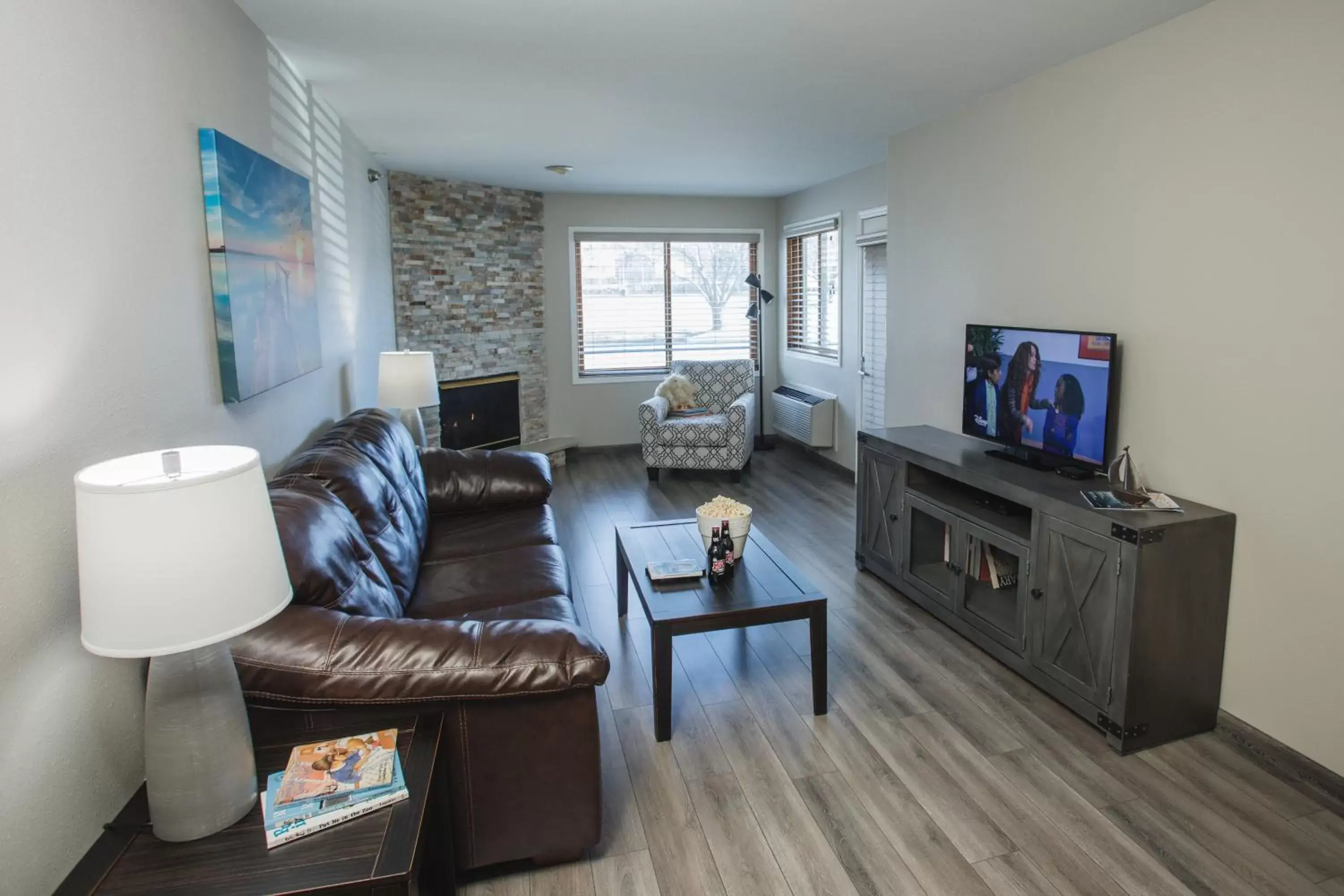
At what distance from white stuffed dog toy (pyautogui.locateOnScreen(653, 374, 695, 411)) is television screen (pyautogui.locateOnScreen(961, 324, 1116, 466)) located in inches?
125

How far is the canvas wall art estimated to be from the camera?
2.23m

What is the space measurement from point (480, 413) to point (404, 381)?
2.20 meters

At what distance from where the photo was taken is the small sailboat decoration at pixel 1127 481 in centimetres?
273

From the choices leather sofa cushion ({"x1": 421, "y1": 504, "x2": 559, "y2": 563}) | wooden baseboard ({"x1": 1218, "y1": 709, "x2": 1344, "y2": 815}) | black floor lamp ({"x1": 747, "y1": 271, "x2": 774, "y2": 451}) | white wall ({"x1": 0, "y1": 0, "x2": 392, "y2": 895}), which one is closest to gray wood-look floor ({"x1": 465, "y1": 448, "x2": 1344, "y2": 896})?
wooden baseboard ({"x1": 1218, "y1": 709, "x2": 1344, "y2": 815})

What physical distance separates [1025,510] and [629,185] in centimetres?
450

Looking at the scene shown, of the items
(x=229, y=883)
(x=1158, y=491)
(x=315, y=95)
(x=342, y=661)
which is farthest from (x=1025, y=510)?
(x=315, y=95)

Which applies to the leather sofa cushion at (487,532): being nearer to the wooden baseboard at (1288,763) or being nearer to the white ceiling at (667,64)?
the white ceiling at (667,64)

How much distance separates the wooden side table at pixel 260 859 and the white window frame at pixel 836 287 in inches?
208

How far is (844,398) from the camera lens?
6418 millimetres

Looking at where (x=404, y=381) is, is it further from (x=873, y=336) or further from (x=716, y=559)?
(x=873, y=336)

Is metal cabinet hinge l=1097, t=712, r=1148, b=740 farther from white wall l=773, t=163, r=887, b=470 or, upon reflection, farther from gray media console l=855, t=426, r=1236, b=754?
white wall l=773, t=163, r=887, b=470

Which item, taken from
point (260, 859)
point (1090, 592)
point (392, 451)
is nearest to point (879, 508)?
point (1090, 592)

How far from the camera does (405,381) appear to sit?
437cm

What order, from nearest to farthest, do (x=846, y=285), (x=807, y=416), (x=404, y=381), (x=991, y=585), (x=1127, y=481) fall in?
1. (x=1127, y=481)
2. (x=991, y=585)
3. (x=404, y=381)
4. (x=846, y=285)
5. (x=807, y=416)
